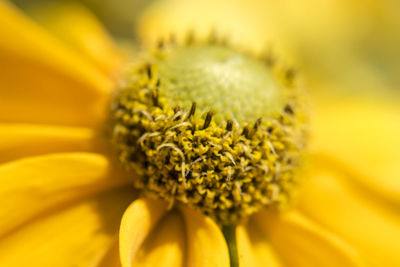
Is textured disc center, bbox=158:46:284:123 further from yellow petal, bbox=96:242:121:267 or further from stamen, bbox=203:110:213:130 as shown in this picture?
yellow petal, bbox=96:242:121:267

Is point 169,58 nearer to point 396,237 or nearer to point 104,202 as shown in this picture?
point 104,202

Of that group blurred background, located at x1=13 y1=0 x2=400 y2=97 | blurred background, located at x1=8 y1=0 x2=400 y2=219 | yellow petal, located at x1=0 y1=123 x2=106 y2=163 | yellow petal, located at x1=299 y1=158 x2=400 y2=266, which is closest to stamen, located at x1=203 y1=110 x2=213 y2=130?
yellow petal, located at x1=0 y1=123 x2=106 y2=163

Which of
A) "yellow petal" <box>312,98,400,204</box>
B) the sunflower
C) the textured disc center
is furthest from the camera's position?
"yellow petal" <box>312,98,400,204</box>

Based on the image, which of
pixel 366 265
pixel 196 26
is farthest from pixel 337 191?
pixel 196 26

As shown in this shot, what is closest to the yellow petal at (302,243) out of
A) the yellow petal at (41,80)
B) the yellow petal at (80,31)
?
the yellow petal at (41,80)

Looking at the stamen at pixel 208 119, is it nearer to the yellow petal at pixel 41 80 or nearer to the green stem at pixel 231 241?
the green stem at pixel 231 241

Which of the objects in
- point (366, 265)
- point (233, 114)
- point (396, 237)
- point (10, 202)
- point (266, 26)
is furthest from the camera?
point (266, 26)
